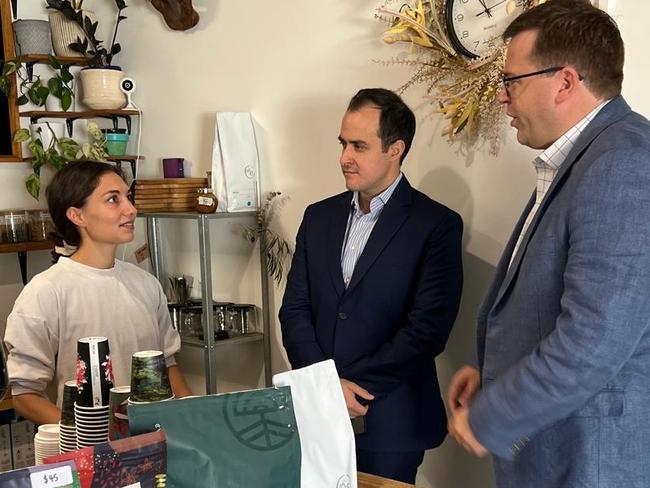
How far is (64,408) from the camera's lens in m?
1.24

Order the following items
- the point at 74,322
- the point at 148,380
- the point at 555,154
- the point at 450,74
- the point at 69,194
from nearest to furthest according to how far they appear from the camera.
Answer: the point at 148,380
the point at 555,154
the point at 74,322
the point at 69,194
the point at 450,74

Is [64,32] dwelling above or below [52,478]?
above

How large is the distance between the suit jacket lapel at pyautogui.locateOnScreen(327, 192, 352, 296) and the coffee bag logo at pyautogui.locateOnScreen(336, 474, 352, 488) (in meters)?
0.92

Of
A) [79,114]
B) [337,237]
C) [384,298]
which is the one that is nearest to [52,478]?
[384,298]

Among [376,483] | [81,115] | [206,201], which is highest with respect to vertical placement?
[81,115]

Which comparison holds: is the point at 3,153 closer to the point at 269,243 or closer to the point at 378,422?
the point at 269,243

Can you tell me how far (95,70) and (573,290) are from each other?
2651 millimetres

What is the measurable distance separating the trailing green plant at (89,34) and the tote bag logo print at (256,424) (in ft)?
8.47

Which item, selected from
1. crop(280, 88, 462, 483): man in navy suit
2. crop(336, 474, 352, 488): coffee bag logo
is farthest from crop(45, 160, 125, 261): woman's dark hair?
crop(336, 474, 352, 488): coffee bag logo

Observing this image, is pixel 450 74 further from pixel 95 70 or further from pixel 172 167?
pixel 95 70

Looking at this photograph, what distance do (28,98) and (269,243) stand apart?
52.4 inches

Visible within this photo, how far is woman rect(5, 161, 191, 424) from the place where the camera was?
72.2 inches

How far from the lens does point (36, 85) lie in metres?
3.13

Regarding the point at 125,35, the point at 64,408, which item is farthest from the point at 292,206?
the point at 64,408
